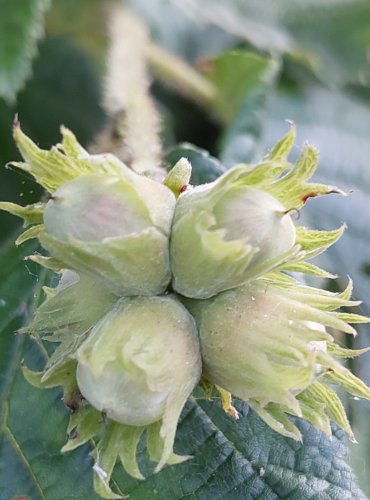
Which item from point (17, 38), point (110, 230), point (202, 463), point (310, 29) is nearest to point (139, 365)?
point (110, 230)

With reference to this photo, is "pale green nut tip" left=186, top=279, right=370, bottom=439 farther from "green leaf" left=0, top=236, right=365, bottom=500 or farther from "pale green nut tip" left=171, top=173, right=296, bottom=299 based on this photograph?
"green leaf" left=0, top=236, right=365, bottom=500

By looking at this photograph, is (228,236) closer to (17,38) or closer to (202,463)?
(202,463)

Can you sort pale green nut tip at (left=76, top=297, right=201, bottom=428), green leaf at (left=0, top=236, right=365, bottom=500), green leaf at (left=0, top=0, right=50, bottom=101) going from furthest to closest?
green leaf at (left=0, top=0, right=50, bottom=101), green leaf at (left=0, top=236, right=365, bottom=500), pale green nut tip at (left=76, top=297, right=201, bottom=428)

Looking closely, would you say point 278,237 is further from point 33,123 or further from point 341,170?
point 33,123

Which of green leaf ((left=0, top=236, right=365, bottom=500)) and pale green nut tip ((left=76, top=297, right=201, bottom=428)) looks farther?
green leaf ((left=0, top=236, right=365, bottom=500))

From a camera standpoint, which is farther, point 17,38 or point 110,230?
point 17,38

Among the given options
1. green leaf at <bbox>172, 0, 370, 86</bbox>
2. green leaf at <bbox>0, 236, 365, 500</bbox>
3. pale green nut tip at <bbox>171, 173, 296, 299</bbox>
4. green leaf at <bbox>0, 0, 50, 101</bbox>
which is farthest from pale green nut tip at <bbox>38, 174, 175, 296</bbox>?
green leaf at <bbox>172, 0, 370, 86</bbox>

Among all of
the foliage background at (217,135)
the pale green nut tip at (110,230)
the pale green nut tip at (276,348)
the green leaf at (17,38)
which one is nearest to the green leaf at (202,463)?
the foliage background at (217,135)
